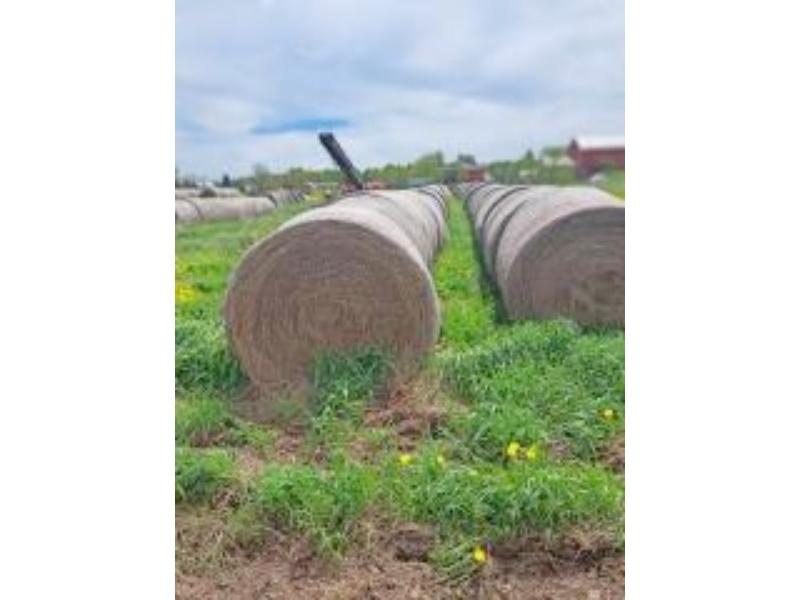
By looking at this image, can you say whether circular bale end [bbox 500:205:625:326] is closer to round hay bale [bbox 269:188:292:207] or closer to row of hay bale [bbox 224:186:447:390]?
row of hay bale [bbox 224:186:447:390]

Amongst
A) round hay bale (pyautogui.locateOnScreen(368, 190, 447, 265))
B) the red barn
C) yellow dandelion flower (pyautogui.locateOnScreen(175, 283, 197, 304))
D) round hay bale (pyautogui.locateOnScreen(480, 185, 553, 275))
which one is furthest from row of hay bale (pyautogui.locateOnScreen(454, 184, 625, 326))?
the red barn

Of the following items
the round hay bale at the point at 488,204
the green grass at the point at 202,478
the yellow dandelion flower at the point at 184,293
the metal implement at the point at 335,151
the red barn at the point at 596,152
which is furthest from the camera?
the round hay bale at the point at 488,204

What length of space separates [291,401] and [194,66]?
131 centimetres

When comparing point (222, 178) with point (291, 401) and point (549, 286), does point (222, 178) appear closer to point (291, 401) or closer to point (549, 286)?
point (291, 401)

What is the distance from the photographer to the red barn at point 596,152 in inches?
80.7

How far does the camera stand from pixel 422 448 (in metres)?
2.93

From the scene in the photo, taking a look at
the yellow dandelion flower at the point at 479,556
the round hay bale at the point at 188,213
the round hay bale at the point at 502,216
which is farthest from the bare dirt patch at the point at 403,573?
the round hay bale at the point at 188,213

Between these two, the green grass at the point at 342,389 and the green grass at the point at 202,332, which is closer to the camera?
the green grass at the point at 342,389

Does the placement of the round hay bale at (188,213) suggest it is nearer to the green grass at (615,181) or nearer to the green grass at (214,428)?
the green grass at (214,428)

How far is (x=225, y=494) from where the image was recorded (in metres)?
2.69

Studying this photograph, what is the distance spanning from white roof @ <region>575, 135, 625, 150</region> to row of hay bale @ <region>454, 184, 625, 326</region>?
1.70 m

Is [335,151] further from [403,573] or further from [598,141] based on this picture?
[403,573]

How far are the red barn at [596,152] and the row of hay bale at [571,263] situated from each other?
5.54 ft
